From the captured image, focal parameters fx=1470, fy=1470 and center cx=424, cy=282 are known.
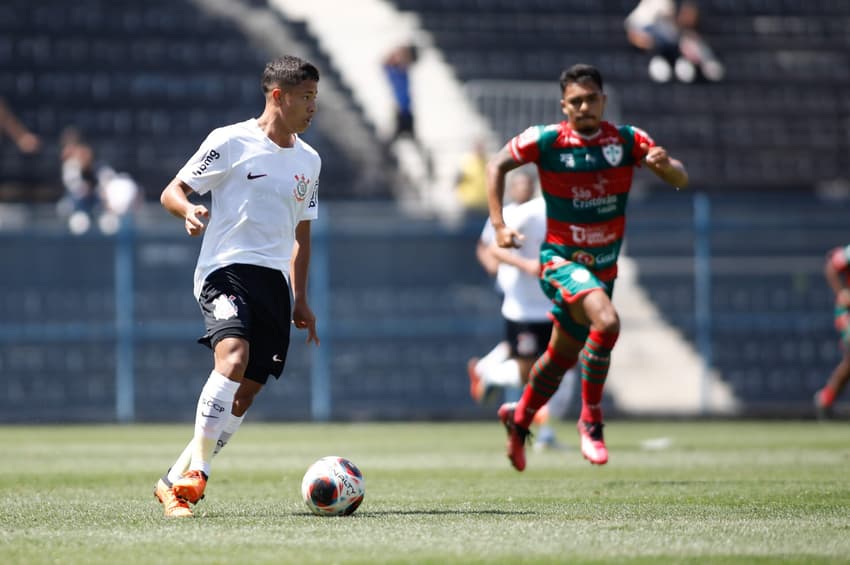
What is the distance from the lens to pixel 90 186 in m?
19.8

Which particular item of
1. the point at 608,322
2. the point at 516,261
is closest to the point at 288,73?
the point at 608,322

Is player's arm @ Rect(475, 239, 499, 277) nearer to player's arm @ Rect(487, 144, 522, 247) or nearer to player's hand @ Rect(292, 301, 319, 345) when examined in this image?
player's arm @ Rect(487, 144, 522, 247)

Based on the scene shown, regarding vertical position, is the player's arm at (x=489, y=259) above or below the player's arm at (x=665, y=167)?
below

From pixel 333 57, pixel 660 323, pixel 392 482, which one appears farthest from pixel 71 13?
pixel 392 482

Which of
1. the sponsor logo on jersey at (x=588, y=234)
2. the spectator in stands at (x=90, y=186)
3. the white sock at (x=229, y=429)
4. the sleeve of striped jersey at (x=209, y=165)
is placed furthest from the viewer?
the spectator in stands at (x=90, y=186)

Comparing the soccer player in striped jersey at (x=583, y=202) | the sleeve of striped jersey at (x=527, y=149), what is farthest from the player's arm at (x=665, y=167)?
the sleeve of striped jersey at (x=527, y=149)

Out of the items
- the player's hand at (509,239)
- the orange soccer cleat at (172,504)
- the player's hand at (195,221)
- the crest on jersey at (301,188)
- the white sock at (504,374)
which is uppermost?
the crest on jersey at (301,188)

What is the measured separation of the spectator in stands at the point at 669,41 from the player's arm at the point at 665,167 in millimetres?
15258

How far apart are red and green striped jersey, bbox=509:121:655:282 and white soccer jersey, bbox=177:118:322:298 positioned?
2.08m

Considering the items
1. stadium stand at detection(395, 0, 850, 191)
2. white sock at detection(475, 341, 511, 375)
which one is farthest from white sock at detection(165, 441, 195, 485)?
stadium stand at detection(395, 0, 850, 191)

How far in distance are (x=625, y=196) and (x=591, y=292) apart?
0.72 m

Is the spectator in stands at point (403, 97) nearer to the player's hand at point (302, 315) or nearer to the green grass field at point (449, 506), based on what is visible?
the green grass field at point (449, 506)

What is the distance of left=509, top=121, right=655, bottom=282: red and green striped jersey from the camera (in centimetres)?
891

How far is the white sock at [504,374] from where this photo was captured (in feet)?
41.4
